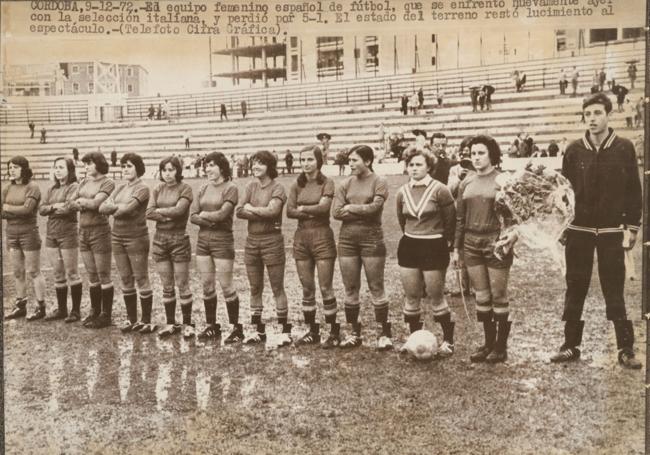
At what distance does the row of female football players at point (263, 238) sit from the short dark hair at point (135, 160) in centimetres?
2

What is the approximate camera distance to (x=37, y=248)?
5.10 meters

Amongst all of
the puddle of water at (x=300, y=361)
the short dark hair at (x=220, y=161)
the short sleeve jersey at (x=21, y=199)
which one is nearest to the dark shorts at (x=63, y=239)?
the short sleeve jersey at (x=21, y=199)

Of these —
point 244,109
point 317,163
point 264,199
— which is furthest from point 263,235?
point 244,109

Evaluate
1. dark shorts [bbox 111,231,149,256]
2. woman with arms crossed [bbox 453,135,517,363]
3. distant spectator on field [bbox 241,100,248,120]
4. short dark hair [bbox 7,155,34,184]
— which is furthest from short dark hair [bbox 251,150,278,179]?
short dark hair [bbox 7,155,34,184]

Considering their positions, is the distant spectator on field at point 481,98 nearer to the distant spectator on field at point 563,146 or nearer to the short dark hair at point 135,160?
the distant spectator on field at point 563,146

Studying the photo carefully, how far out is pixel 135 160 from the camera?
4828 millimetres

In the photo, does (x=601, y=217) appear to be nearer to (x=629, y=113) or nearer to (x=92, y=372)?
(x=629, y=113)

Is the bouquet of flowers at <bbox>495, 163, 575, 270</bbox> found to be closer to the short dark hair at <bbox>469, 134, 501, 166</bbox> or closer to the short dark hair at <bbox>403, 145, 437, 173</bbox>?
the short dark hair at <bbox>469, 134, 501, 166</bbox>

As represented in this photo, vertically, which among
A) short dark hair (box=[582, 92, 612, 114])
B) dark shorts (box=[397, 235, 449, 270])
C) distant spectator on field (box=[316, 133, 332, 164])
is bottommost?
dark shorts (box=[397, 235, 449, 270])

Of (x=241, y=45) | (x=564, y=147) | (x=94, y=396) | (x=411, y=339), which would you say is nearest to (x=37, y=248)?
(x=94, y=396)

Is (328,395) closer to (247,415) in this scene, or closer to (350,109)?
(247,415)

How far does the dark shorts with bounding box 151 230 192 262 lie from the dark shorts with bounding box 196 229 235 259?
0.14 metres

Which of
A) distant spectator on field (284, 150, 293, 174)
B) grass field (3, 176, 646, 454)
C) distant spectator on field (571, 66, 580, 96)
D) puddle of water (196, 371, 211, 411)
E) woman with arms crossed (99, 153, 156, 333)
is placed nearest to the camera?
grass field (3, 176, 646, 454)

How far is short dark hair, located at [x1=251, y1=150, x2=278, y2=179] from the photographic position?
4738mm
